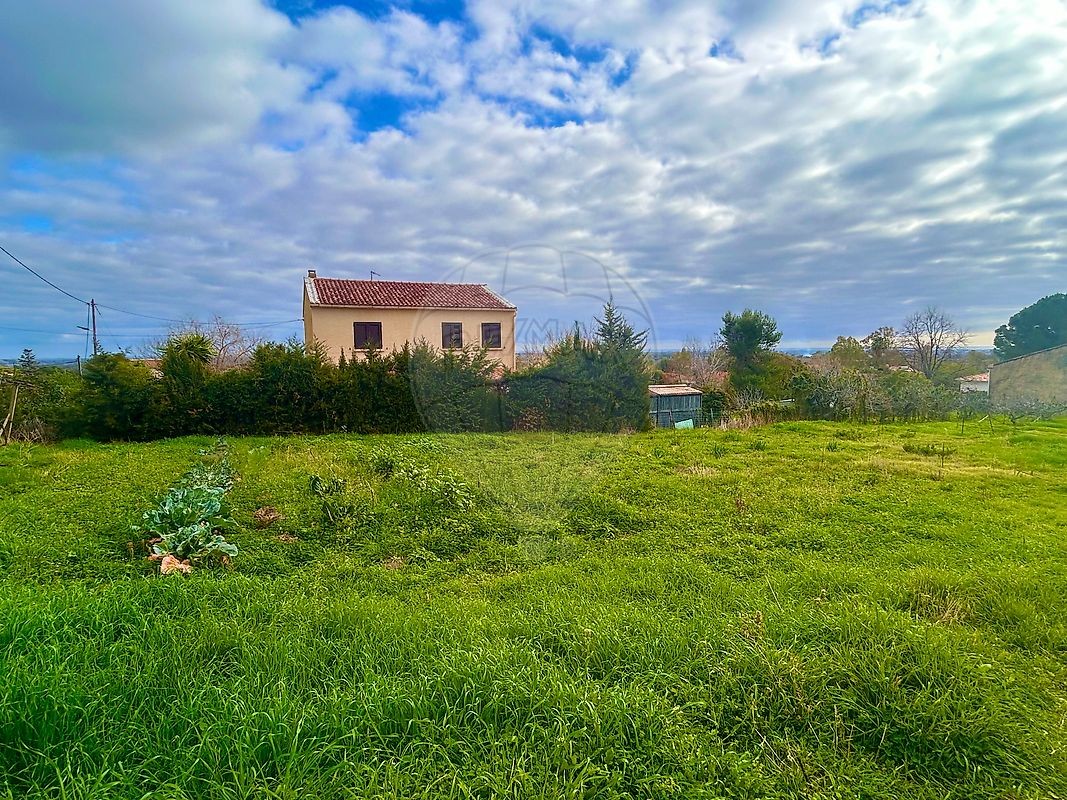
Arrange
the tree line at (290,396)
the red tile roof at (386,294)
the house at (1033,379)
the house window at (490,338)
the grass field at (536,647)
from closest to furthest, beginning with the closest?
the grass field at (536,647)
the tree line at (290,396)
the house window at (490,338)
the house at (1033,379)
the red tile roof at (386,294)

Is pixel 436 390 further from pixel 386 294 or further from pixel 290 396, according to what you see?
pixel 386 294

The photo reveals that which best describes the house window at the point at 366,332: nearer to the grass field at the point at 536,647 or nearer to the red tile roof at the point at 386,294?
the red tile roof at the point at 386,294

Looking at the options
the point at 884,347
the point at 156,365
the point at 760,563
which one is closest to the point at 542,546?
the point at 760,563

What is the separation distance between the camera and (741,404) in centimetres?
1349

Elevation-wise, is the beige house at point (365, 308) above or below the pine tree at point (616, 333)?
above

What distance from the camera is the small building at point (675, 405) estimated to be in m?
12.0

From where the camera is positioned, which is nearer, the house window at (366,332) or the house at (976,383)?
the house at (976,383)

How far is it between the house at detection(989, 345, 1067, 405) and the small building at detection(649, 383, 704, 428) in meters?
8.21

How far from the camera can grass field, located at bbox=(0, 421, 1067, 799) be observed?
1.61 m

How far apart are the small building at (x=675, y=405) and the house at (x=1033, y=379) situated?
8213 mm

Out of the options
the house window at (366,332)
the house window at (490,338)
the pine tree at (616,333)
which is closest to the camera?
the pine tree at (616,333)

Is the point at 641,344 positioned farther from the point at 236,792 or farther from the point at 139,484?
the point at 139,484

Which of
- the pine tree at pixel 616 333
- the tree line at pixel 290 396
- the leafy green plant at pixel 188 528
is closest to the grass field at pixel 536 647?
the leafy green plant at pixel 188 528

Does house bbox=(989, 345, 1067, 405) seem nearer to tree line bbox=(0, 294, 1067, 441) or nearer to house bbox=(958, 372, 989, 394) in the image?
house bbox=(958, 372, 989, 394)
